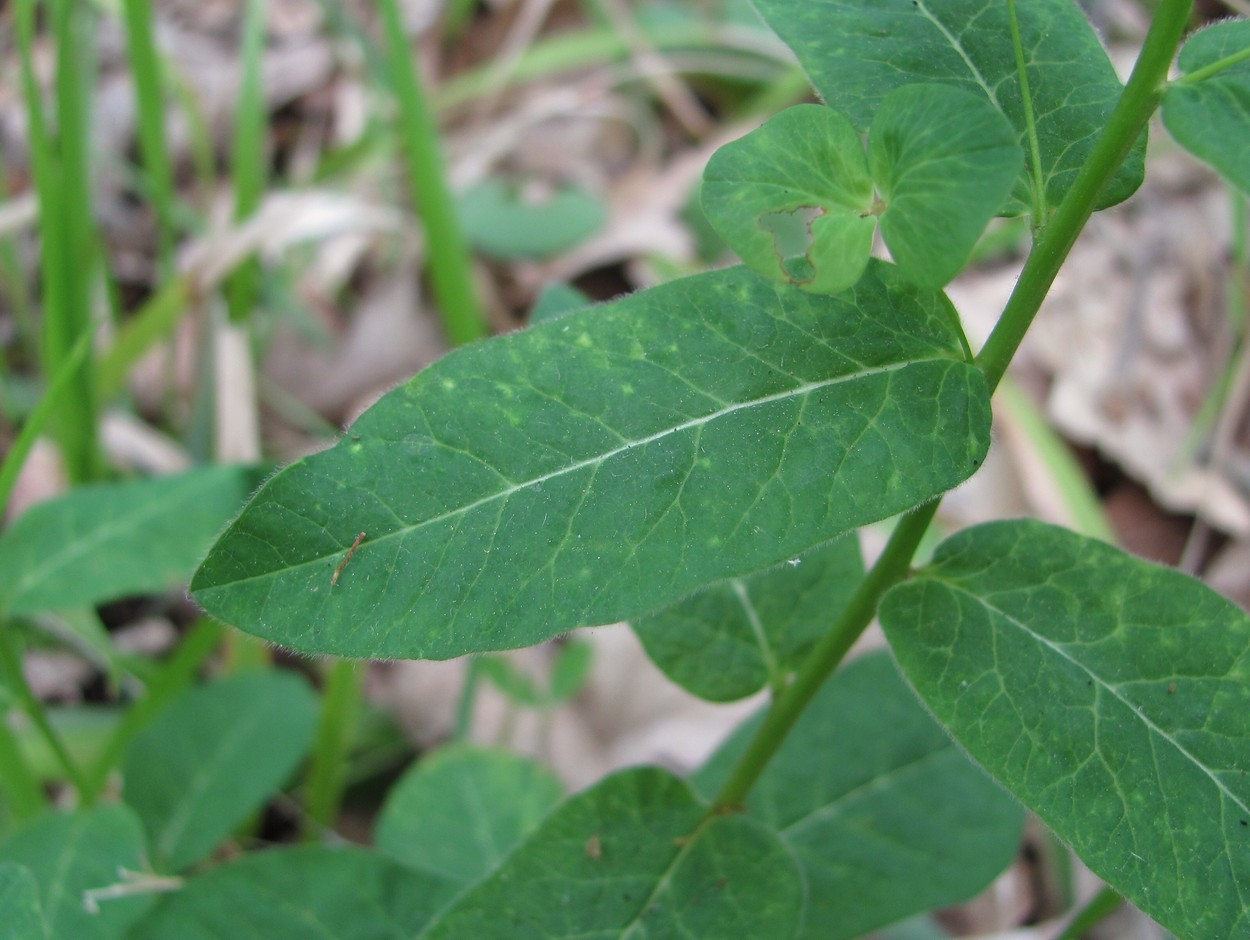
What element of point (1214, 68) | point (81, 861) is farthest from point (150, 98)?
point (1214, 68)

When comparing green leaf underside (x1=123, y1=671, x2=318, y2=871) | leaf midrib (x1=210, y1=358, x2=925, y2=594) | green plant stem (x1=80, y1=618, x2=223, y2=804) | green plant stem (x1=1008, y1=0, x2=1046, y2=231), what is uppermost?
green plant stem (x1=1008, y1=0, x2=1046, y2=231)

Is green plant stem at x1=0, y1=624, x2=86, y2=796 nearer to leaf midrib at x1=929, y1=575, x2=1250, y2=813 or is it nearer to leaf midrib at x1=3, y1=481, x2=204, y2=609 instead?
leaf midrib at x1=3, y1=481, x2=204, y2=609

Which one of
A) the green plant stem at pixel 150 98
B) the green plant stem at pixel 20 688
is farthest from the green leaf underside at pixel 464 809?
the green plant stem at pixel 150 98

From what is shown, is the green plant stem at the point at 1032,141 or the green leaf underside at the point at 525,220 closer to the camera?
the green plant stem at the point at 1032,141

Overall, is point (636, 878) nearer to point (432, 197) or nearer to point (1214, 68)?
point (1214, 68)

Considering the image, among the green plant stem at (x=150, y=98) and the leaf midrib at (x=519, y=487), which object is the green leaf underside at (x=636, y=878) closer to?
the leaf midrib at (x=519, y=487)

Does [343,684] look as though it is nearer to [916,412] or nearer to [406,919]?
[406,919]

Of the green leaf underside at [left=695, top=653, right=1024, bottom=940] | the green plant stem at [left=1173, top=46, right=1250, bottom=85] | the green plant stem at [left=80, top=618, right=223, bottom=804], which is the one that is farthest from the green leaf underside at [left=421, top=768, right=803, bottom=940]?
the green plant stem at [left=80, top=618, right=223, bottom=804]
